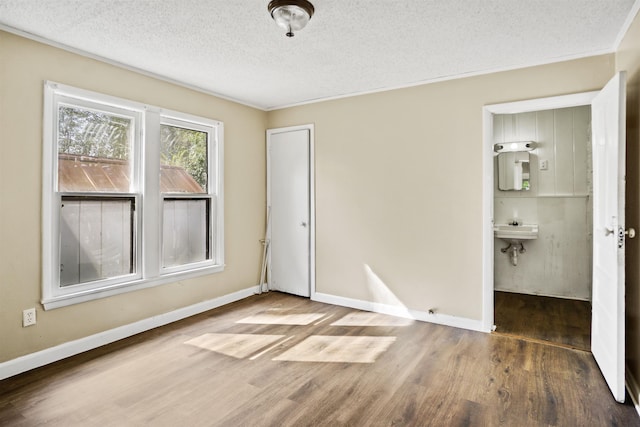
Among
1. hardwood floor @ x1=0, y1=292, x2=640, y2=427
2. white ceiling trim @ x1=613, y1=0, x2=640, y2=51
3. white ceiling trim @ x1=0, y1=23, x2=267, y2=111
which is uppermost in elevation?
white ceiling trim @ x1=0, y1=23, x2=267, y2=111

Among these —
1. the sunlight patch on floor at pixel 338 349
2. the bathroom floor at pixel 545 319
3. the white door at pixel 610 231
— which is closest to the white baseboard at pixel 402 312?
the bathroom floor at pixel 545 319

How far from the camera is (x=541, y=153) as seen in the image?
4664 millimetres

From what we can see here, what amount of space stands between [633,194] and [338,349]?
7.76ft

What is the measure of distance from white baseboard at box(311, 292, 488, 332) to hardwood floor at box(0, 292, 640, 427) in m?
0.11

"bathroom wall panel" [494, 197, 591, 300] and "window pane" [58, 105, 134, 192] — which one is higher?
"window pane" [58, 105, 134, 192]

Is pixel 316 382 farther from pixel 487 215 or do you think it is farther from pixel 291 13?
pixel 291 13

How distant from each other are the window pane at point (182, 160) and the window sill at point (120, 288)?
0.87 m

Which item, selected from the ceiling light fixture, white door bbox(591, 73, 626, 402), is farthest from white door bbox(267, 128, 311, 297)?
white door bbox(591, 73, 626, 402)

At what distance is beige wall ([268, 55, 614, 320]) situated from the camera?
11.4ft

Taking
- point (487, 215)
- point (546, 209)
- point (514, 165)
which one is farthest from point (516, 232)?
point (487, 215)

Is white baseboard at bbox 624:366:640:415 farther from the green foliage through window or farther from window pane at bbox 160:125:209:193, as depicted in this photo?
the green foliage through window

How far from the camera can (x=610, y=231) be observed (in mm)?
2348

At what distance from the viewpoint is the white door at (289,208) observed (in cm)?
464

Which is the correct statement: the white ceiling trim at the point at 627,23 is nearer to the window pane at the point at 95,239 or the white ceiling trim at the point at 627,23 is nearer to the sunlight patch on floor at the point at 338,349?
the sunlight patch on floor at the point at 338,349
